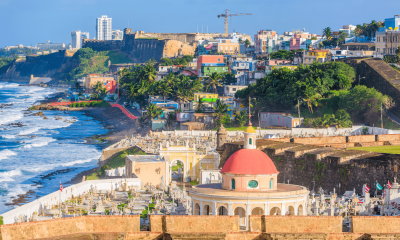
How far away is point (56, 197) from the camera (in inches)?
1377

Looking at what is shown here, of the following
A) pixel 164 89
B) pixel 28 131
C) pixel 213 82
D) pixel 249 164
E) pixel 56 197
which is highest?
pixel 213 82

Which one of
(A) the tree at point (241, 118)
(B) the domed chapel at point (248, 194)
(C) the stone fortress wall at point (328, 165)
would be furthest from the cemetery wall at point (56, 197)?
(A) the tree at point (241, 118)

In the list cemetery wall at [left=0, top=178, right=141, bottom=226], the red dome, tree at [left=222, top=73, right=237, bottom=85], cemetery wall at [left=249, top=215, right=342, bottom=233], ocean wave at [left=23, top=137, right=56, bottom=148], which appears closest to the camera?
cemetery wall at [left=249, top=215, right=342, bottom=233]

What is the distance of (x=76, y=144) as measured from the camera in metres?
81.0

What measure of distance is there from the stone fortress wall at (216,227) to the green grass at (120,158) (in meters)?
35.1

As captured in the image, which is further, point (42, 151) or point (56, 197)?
point (42, 151)

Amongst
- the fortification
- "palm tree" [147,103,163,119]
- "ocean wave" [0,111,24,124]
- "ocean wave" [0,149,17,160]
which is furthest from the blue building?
"ocean wave" [0,111,24,124]

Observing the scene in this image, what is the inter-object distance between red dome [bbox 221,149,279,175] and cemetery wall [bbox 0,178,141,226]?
9.70 metres

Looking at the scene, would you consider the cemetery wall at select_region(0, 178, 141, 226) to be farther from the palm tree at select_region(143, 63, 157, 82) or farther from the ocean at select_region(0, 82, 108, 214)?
the palm tree at select_region(143, 63, 157, 82)

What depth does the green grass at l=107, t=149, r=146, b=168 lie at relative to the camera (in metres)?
57.5

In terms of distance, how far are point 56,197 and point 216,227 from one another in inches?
639

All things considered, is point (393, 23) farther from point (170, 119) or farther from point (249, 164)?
point (249, 164)

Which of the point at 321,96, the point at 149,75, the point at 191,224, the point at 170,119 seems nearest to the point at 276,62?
the point at 149,75

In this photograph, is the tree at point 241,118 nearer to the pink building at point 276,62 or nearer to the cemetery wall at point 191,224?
the pink building at point 276,62
